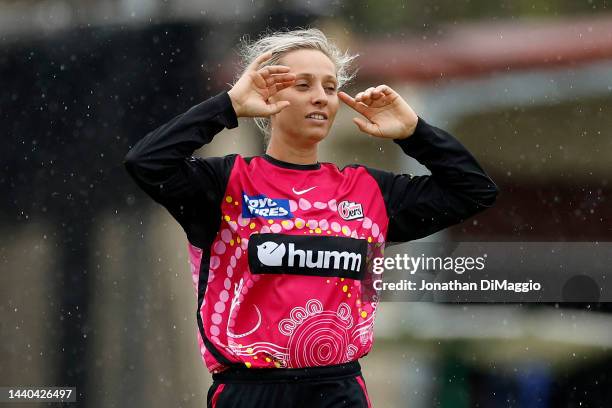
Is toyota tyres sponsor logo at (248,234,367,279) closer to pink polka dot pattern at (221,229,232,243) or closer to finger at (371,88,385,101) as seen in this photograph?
pink polka dot pattern at (221,229,232,243)

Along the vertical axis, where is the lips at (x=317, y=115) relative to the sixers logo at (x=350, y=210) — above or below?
above

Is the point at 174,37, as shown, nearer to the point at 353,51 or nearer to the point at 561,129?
the point at 353,51

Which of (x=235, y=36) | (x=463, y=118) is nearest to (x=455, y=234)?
(x=463, y=118)

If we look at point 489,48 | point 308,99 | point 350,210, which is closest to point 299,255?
point 350,210

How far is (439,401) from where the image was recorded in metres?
4.19

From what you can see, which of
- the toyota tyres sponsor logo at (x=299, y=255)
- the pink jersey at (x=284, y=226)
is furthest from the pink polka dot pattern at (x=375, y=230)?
the toyota tyres sponsor logo at (x=299, y=255)

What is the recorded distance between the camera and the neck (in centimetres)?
267

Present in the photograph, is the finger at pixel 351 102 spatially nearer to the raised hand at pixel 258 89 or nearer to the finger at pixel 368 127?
the finger at pixel 368 127

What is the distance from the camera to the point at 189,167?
97.5 inches

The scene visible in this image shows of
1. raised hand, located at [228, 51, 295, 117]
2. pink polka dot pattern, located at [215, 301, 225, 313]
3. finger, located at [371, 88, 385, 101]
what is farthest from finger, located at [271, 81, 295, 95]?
pink polka dot pattern, located at [215, 301, 225, 313]

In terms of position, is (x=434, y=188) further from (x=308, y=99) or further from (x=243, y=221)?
(x=243, y=221)

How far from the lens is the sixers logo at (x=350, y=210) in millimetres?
2566

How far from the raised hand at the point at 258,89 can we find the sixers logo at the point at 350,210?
0.31m

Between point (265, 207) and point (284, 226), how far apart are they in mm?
74
